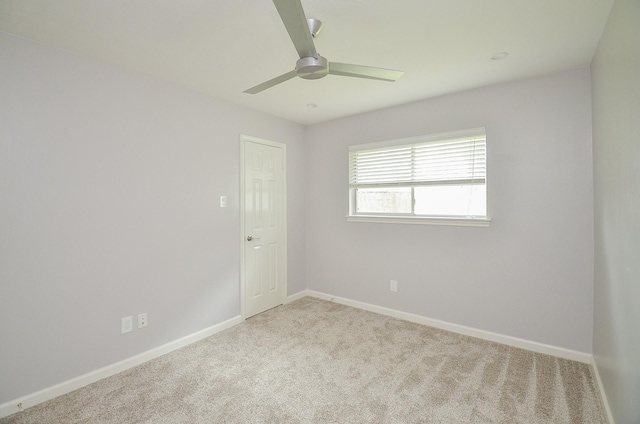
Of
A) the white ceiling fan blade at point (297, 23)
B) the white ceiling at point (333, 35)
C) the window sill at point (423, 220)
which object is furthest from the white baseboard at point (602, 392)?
the white ceiling fan blade at point (297, 23)

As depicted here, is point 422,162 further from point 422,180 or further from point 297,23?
point 297,23

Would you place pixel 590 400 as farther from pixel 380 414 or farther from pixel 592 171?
pixel 592 171

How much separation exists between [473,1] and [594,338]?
269 cm

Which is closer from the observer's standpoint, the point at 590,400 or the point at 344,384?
the point at 590,400

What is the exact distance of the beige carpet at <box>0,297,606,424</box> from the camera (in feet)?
6.15

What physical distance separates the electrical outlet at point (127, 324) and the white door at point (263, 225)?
1183mm


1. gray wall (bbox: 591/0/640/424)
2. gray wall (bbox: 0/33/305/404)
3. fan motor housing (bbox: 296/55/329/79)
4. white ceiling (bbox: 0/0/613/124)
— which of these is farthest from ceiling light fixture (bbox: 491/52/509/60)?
gray wall (bbox: 0/33/305/404)

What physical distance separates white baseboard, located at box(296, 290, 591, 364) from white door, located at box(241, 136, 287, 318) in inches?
35.8

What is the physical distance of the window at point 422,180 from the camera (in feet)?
9.67

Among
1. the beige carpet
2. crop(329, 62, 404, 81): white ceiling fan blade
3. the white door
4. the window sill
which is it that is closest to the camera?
crop(329, 62, 404, 81): white ceiling fan blade

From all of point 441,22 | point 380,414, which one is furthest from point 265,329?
point 441,22

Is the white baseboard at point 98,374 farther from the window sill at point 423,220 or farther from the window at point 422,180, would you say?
the window at point 422,180

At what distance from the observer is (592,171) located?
2363 mm

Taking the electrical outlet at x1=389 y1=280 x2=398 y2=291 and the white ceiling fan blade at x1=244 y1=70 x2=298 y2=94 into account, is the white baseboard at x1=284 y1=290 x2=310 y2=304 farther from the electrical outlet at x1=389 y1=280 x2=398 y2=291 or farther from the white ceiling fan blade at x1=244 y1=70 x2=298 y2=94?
the white ceiling fan blade at x1=244 y1=70 x2=298 y2=94
